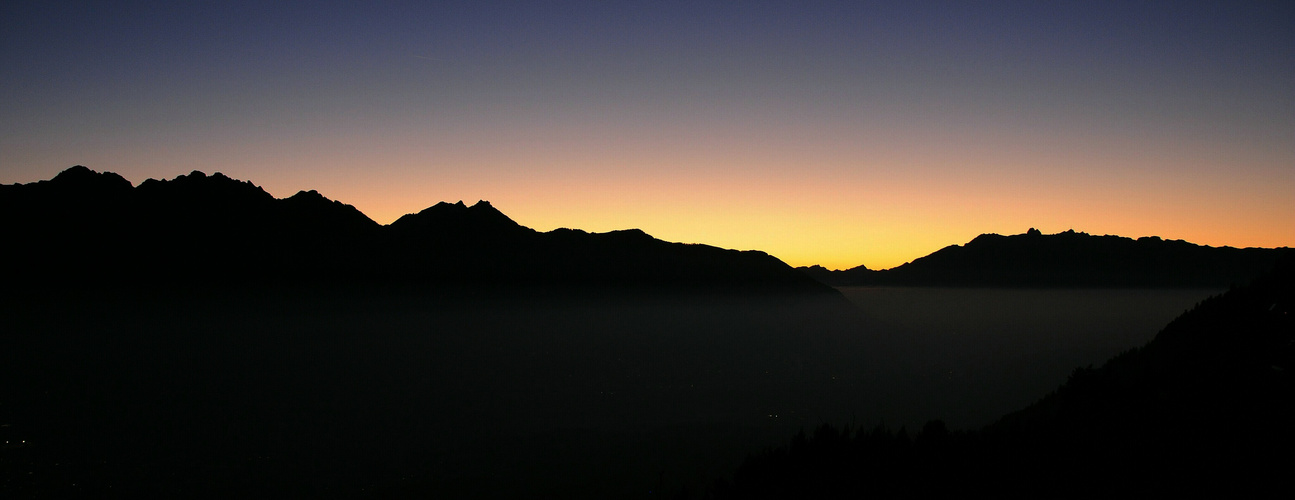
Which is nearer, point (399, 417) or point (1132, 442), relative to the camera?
point (1132, 442)

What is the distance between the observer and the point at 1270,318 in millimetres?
34219

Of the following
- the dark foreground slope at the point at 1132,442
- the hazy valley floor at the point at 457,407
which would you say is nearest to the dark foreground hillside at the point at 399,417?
the hazy valley floor at the point at 457,407

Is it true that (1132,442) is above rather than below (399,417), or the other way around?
above

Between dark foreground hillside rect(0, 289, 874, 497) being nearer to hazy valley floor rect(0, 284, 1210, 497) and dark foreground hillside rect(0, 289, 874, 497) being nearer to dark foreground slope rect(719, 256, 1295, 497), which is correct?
hazy valley floor rect(0, 284, 1210, 497)

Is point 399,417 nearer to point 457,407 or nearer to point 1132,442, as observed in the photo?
point 457,407

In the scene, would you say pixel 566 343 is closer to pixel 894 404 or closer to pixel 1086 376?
pixel 894 404

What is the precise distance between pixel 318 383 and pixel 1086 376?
10658cm

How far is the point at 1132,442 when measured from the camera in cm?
2734

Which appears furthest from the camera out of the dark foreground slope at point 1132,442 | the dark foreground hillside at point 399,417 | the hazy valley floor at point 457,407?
the hazy valley floor at point 457,407

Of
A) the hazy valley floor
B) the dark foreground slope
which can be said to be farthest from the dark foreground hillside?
the dark foreground slope

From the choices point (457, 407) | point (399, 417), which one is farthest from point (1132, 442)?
point (457, 407)

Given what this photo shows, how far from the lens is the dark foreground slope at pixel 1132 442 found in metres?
24.8

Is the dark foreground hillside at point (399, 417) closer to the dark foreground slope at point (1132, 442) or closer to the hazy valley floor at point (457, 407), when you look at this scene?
the hazy valley floor at point (457, 407)

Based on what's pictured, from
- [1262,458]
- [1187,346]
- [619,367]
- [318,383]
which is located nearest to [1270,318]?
[1187,346]
